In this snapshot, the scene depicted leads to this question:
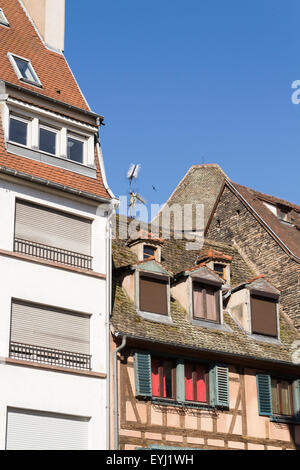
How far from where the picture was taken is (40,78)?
2966 centimetres

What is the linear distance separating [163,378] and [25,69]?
10.3m

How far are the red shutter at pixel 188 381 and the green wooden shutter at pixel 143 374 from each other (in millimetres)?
1519

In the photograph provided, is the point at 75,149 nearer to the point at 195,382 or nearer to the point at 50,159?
the point at 50,159

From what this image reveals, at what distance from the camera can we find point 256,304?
31047 millimetres

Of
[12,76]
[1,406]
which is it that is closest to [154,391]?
[1,406]

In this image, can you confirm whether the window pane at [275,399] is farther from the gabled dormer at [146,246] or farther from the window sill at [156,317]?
the gabled dormer at [146,246]

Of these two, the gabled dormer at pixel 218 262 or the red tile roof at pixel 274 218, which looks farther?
the red tile roof at pixel 274 218

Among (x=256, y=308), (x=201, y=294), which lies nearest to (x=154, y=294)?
(x=201, y=294)

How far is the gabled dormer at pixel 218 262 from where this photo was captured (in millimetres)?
32188

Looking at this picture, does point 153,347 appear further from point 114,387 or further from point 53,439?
point 53,439

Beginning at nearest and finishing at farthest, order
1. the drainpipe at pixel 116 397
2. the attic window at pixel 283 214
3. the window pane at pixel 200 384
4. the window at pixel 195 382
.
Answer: the drainpipe at pixel 116 397 → the window at pixel 195 382 → the window pane at pixel 200 384 → the attic window at pixel 283 214

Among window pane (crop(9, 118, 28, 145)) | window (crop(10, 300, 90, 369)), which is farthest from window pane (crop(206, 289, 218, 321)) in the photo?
window pane (crop(9, 118, 28, 145))

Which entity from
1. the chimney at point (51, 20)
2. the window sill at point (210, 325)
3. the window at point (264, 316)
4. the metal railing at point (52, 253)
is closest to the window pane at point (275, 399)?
the window at point (264, 316)

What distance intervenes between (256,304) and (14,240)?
29.9 feet
